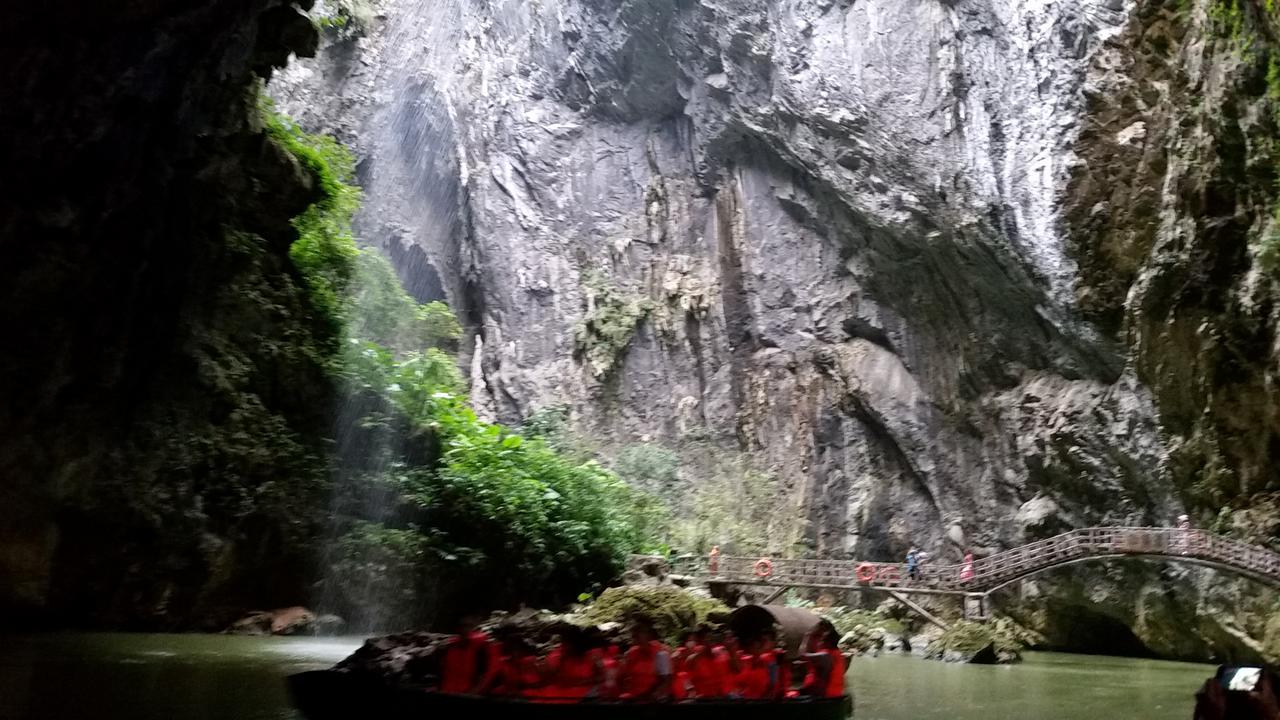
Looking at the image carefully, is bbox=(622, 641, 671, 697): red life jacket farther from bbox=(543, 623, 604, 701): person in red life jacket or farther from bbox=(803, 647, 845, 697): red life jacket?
bbox=(803, 647, 845, 697): red life jacket

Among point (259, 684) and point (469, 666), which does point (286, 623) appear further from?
point (469, 666)

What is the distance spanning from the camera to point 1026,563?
18922mm

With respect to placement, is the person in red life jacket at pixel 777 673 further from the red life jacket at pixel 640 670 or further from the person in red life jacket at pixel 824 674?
the red life jacket at pixel 640 670

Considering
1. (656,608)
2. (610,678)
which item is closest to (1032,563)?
(656,608)

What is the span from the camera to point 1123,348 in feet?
59.6

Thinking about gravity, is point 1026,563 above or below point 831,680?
above

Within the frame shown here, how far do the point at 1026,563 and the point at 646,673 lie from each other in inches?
592

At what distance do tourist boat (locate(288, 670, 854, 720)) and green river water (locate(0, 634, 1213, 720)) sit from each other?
713 mm

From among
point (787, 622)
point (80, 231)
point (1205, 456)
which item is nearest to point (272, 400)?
point (80, 231)

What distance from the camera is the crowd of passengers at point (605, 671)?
259 inches

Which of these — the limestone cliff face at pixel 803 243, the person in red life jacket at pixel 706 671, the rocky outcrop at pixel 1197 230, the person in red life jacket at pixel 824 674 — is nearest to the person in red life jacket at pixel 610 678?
the person in red life jacket at pixel 706 671

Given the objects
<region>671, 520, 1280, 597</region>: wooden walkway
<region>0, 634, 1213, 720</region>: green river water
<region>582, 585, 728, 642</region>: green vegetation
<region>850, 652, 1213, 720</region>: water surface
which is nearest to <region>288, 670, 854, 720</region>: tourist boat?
<region>0, 634, 1213, 720</region>: green river water

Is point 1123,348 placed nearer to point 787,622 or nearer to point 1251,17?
point 1251,17

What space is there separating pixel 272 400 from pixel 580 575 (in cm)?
671
